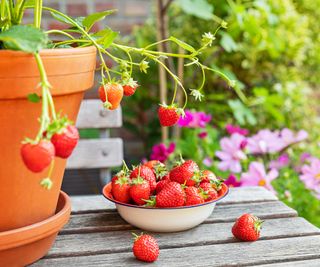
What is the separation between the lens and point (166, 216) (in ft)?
3.54

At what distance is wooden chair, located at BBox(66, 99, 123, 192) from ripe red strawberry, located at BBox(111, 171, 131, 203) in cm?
102

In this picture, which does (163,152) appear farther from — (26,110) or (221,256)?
(26,110)

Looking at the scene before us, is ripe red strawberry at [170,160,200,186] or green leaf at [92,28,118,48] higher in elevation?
green leaf at [92,28,118,48]

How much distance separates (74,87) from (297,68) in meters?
2.31

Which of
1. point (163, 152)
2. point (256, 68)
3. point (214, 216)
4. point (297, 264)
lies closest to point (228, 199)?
point (214, 216)

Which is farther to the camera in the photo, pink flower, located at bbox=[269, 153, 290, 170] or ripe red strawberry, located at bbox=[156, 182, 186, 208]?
pink flower, located at bbox=[269, 153, 290, 170]

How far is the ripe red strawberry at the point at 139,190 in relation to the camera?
1078 millimetres

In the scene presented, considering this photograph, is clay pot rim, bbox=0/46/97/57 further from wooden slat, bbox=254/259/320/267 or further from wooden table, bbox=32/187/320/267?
wooden slat, bbox=254/259/320/267

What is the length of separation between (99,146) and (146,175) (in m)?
1.06

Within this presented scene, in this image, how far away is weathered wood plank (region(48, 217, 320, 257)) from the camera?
3.43 feet

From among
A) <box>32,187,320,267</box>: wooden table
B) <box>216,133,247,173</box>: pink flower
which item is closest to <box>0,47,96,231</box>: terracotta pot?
<box>32,187,320,267</box>: wooden table

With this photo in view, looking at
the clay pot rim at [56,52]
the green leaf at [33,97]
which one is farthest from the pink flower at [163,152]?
the green leaf at [33,97]

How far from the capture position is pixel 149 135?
10.00 feet

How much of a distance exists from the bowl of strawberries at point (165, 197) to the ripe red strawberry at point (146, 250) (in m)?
0.09
